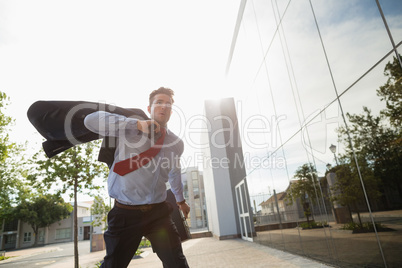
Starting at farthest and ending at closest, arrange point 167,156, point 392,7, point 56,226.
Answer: point 56,226, point 392,7, point 167,156

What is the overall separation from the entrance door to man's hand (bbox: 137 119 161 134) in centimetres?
1167

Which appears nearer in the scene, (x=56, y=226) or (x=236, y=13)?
(x=236, y=13)

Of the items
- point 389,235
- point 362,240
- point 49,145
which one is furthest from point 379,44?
point 49,145

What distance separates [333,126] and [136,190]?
4.15 m

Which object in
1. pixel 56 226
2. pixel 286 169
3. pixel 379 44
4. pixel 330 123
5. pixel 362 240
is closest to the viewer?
pixel 379 44

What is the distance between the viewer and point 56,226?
5181 centimetres

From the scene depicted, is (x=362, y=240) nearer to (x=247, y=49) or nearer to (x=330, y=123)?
(x=330, y=123)

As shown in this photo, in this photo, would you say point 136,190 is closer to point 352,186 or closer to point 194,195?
point 352,186

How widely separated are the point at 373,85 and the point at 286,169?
405 cm

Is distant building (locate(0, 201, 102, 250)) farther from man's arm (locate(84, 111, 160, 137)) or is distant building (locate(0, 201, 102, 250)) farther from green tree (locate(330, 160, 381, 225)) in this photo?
man's arm (locate(84, 111, 160, 137))

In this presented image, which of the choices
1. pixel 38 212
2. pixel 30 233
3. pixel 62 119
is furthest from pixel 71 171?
pixel 30 233

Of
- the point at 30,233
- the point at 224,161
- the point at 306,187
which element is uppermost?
the point at 224,161

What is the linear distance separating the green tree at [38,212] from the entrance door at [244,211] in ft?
143

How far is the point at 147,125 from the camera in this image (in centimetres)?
181
